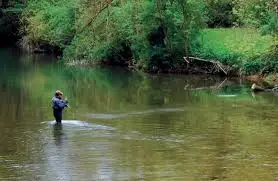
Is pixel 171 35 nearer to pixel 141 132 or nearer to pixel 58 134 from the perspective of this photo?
pixel 141 132

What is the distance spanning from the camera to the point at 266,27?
155 ft

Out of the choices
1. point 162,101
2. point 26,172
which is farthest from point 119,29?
point 26,172

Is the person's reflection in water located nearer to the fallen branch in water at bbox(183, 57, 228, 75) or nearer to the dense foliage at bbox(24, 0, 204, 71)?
the dense foliage at bbox(24, 0, 204, 71)

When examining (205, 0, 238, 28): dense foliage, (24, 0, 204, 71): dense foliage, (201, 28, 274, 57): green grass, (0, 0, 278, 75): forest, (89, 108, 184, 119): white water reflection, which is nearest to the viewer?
(89, 108, 184, 119): white water reflection

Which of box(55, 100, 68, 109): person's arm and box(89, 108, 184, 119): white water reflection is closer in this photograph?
box(55, 100, 68, 109): person's arm

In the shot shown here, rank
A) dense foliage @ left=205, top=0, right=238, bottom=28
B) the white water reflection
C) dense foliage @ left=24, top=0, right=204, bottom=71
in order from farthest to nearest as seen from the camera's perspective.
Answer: dense foliage @ left=205, top=0, right=238, bottom=28, dense foliage @ left=24, top=0, right=204, bottom=71, the white water reflection

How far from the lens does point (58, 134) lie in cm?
2908

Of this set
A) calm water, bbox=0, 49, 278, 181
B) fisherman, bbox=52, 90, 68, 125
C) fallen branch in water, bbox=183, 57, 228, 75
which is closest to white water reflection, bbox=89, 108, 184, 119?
calm water, bbox=0, 49, 278, 181

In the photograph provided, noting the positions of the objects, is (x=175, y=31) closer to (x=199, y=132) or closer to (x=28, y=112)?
(x=28, y=112)

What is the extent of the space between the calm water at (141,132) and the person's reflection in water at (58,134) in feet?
0.15

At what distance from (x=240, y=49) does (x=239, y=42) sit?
281 centimetres

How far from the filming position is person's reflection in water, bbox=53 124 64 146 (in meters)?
27.3

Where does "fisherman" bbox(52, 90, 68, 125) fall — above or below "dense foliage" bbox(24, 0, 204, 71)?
below

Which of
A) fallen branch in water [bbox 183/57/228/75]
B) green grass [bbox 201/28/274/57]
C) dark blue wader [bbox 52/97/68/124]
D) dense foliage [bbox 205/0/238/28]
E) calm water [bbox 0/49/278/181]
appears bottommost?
calm water [bbox 0/49/278/181]
